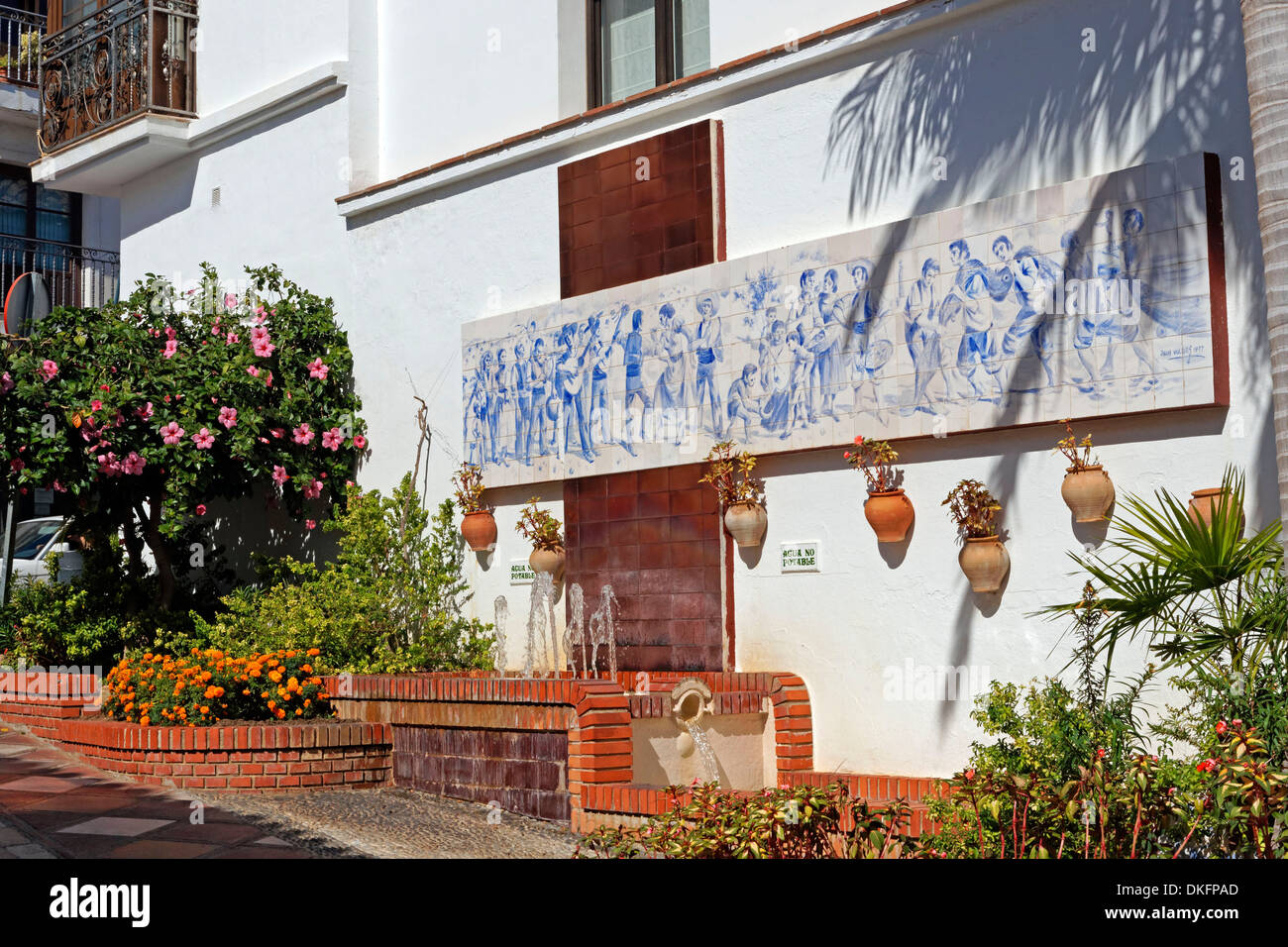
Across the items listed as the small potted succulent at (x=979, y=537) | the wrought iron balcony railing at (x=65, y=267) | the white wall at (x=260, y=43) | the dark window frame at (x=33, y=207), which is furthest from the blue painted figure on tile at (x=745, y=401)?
the dark window frame at (x=33, y=207)

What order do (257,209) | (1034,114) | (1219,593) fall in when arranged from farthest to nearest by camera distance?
(257,209) < (1034,114) < (1219,593)

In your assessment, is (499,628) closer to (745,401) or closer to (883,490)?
(745,401)

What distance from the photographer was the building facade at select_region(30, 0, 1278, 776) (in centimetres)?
724

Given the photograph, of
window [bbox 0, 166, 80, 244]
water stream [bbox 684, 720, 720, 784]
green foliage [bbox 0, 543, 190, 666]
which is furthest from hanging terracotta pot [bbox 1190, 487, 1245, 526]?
window [bbox 0, 166, 80, 244]

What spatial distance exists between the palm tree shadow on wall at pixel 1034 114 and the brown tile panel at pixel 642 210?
962 millimetres

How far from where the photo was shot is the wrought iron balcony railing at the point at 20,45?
63.6 ft

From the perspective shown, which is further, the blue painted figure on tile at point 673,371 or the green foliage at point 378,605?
the green foliage at point 378,605

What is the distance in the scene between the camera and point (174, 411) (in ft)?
37.6

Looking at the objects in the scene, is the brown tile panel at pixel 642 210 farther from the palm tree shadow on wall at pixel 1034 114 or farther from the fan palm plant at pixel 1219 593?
the fan palm plant at pixel 1219 593

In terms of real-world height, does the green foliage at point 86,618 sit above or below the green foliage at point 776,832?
above

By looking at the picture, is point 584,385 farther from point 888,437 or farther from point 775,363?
point 888,437

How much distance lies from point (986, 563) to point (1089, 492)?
0.71 m

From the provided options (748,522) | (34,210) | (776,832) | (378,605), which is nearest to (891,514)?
(748,522)
